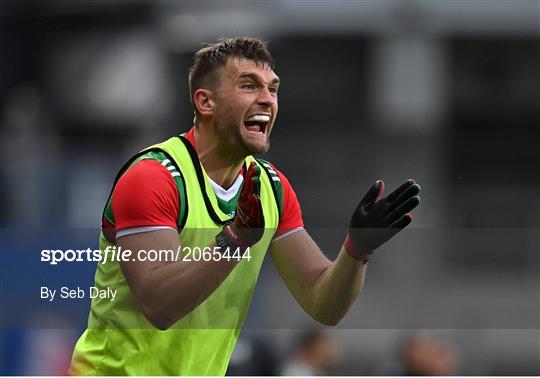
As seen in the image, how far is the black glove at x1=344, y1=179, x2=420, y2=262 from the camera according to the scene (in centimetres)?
347

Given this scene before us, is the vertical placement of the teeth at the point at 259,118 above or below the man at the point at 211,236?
above

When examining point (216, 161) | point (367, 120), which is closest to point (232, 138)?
point (216, 161)

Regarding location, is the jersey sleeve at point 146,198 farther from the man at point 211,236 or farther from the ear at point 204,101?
the ear at point 204,101

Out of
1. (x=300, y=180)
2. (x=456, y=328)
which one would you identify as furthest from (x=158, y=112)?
(x=456, y=328)

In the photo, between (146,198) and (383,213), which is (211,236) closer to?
(146,198)

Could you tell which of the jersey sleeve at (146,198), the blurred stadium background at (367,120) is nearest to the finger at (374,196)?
the jersey sleeve at (146,198)

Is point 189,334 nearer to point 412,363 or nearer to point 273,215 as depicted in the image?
point 273,215

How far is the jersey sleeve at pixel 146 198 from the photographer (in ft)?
11.4

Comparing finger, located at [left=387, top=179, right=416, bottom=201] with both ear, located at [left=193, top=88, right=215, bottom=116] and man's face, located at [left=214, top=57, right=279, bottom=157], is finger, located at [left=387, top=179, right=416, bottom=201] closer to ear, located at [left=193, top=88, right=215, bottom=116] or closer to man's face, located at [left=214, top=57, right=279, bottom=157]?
man's face, located at [left=214, top=57, right=279, bottom=157]

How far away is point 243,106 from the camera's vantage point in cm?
382

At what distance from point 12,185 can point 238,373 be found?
2281 mm

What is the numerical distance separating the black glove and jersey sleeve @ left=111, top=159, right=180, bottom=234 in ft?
2.15

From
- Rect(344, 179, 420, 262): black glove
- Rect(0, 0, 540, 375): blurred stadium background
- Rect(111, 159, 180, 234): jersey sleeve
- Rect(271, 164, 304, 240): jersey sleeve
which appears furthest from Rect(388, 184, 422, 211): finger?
Rect(0, 0, 540, 375): blurred stadium background

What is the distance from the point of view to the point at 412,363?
512 centimetres
